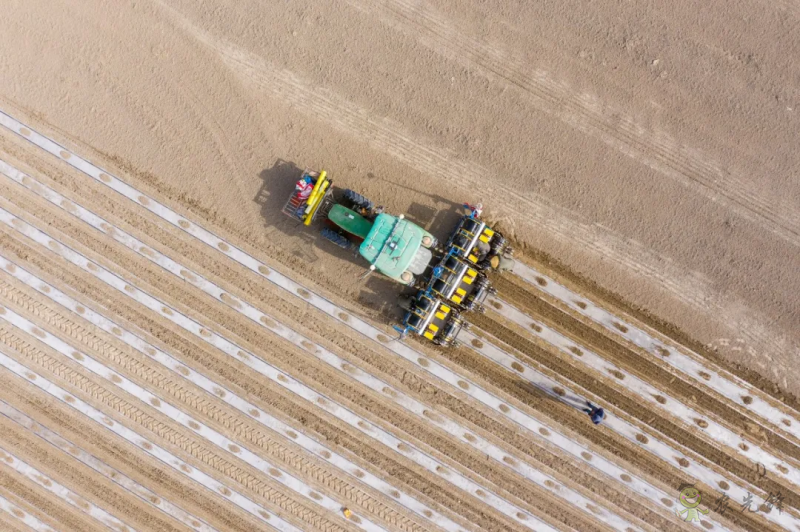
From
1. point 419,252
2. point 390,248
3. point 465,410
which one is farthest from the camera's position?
point 465,410

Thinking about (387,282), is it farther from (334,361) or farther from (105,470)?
(105,470)

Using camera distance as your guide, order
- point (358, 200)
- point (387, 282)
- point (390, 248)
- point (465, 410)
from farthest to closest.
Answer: point (387, 282), point (465, 410), point (358, 200), point (390, 248)

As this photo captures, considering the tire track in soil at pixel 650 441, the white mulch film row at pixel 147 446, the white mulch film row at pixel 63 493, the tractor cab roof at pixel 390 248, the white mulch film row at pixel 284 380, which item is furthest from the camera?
the white mulch film row at pixel 63 493

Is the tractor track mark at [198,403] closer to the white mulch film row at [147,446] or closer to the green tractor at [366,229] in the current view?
the white mulch film row at [147,446]

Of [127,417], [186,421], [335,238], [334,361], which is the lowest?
[127,417]

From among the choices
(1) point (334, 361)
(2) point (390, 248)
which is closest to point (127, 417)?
(1) point (334, 361)

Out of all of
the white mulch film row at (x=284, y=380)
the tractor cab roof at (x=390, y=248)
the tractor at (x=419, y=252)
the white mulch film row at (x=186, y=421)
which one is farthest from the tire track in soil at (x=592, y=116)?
the white mulch film row at (x=186, y=421)

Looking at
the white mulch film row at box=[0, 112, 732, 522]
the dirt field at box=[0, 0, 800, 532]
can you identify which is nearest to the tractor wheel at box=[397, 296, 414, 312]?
the dirt field at box=[0, 0, 800, 532]

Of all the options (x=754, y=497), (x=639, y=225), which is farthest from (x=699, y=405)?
(x=639, y=225)
